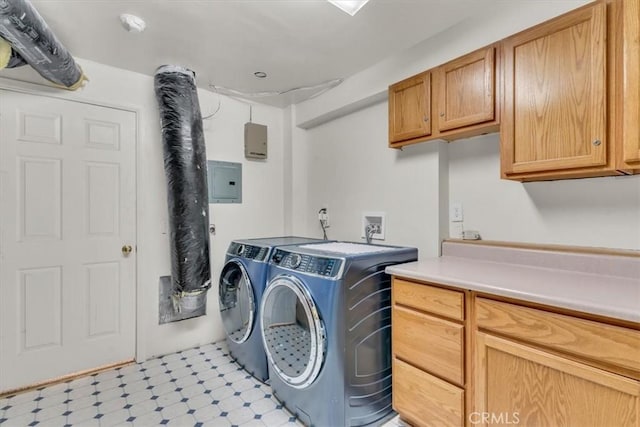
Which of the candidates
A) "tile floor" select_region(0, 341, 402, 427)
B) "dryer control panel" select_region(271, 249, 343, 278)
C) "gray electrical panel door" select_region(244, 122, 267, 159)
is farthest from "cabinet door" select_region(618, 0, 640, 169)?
"gray electrical panel door" select_region(244, 122, 267, 159)

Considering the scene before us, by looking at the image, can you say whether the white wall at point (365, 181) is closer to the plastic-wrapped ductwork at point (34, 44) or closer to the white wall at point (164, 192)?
the white wall at point (164, 192)

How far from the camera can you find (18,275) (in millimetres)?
2062

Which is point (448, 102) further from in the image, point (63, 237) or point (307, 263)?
point (63, 237)

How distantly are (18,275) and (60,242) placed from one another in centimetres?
30

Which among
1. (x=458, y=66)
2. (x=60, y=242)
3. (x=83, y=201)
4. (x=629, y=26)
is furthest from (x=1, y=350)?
(x=629, y=26)

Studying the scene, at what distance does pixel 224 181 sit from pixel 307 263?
1.48 m

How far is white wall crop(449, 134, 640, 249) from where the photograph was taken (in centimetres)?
146

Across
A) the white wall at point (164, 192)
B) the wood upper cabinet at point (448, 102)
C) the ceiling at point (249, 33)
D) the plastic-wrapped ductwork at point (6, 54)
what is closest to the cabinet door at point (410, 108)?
the wood upper cabinet at point (448, 102)

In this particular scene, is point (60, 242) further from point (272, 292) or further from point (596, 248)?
point (596, 248)

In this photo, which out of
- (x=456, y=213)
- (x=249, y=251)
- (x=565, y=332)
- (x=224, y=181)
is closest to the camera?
(x=565, y=332)

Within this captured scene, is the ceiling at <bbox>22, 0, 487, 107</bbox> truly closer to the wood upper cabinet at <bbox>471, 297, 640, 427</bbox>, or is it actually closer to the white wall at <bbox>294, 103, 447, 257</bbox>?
the white wall at <bbox>294, 103, 447, 257</bbox>

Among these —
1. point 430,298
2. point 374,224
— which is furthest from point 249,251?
point 430,298

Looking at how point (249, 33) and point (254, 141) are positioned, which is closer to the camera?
point (249, 33)

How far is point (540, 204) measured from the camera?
67.2 inches
